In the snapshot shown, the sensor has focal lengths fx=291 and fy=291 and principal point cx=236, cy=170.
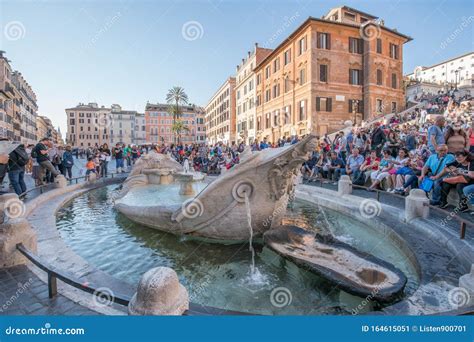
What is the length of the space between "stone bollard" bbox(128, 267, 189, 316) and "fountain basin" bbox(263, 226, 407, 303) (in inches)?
92.1

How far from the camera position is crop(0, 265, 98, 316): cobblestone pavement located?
3066 millimetres

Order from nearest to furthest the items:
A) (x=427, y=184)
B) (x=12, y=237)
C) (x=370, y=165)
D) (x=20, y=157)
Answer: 1. (x=12, y=237)
2. (x=427, y=184)
3. (x=20, y=157)
4. (x=370, y=165)

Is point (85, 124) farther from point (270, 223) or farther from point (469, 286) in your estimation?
point (469, 286)

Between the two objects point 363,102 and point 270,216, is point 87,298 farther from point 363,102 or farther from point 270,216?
point 363,102

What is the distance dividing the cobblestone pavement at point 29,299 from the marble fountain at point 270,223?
2473 mm

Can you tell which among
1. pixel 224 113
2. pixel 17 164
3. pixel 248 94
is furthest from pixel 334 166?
pixel 224 113

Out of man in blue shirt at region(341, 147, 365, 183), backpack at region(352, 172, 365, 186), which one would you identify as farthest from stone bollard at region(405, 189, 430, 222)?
man in blue shirt at region(341, 147, 365, 183)

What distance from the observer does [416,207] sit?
6180 mm

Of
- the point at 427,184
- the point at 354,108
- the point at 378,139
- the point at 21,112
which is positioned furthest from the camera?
the point at 21,112

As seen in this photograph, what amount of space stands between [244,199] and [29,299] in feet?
10.9

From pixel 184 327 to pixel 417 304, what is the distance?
2.43m

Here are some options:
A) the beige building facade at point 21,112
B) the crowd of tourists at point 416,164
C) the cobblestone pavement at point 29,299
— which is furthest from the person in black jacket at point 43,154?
the beige building facade at point 21,112

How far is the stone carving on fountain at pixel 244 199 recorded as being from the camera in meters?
4.94

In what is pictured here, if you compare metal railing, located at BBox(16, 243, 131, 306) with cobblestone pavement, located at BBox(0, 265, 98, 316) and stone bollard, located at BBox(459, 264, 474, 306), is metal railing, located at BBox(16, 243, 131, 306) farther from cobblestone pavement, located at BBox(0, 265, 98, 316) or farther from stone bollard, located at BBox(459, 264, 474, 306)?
stone bollard, located at BBox(459, 264, 474, 306)
